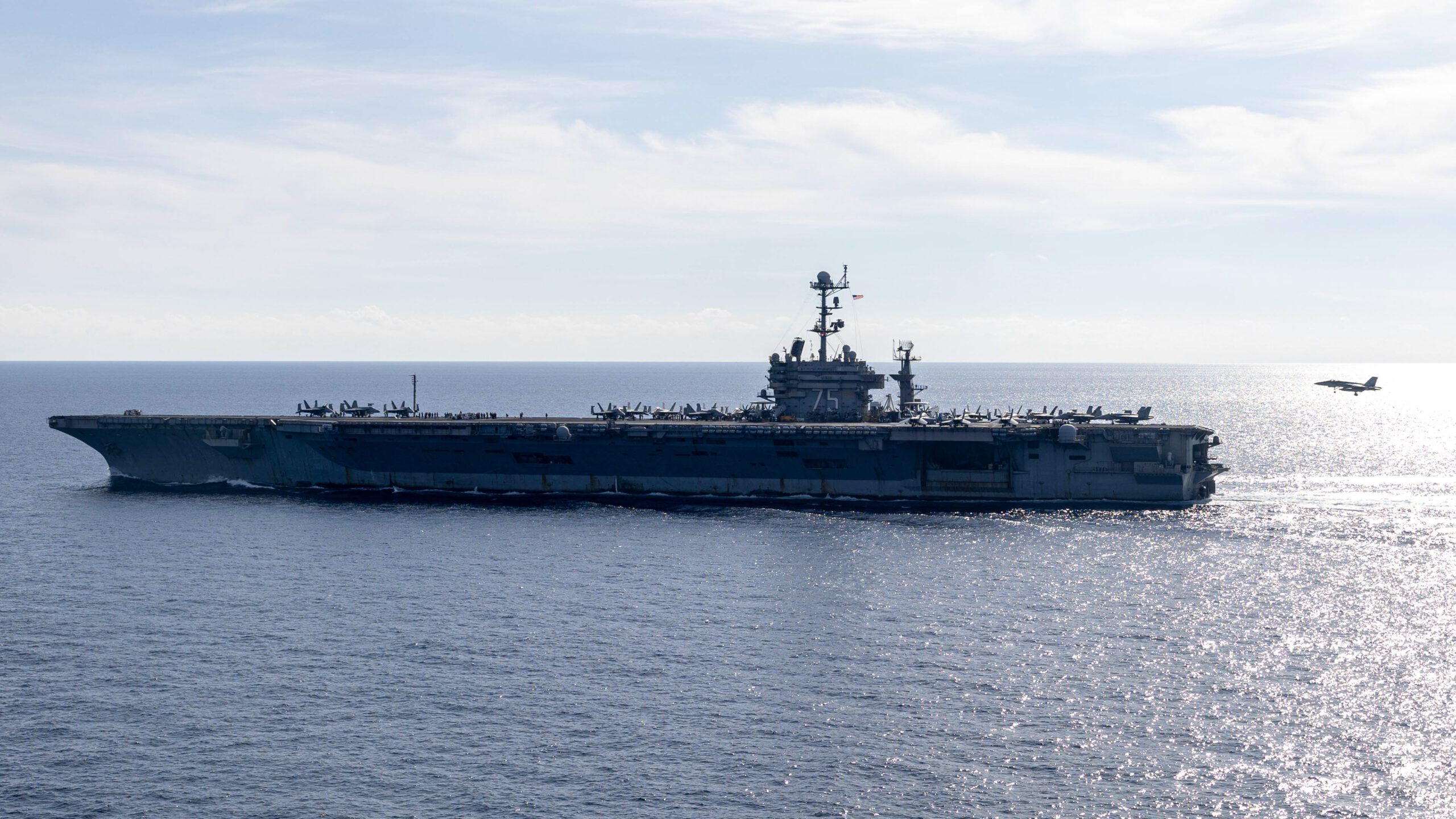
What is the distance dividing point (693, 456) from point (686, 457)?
0.36m

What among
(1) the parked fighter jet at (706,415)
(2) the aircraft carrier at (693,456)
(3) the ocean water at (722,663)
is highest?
(1) the parked fighter jet at (706,415)

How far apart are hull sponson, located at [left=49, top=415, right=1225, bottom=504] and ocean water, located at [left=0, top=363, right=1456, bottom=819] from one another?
3242mm

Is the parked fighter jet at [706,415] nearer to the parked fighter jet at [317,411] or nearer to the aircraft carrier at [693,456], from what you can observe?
the aircraft carrier at [693,456]

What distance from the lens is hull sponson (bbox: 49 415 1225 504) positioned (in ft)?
167


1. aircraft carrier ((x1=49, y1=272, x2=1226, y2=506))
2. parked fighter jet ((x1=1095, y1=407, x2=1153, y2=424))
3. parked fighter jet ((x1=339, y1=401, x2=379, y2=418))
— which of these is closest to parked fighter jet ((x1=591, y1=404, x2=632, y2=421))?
aircraft carrier ((x1=49, y1=272, x2=1226, y2=506))

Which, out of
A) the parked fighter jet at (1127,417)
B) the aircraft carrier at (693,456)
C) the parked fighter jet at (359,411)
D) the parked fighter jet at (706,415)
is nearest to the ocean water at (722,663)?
the aircraft carrier at (693,456)

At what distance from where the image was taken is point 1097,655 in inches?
1122

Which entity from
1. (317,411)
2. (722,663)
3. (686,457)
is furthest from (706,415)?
(722,663)

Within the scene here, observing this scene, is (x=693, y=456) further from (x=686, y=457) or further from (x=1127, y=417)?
(x=1127, y=417)

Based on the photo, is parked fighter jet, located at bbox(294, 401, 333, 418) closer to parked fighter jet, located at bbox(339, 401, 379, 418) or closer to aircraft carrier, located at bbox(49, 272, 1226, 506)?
parked fighter jet, located at bbox(339, 401, 379, 418)

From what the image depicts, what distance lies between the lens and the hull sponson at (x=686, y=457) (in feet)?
167

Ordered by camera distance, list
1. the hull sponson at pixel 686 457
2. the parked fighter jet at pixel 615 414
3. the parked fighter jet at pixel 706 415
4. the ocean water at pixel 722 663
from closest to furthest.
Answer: the ocean water at pixel 722 663 → the hull sponson at pixel 686 457 → the parked fighter jet at pixel 615 414 → the parked fighter jet at pixel 706 415

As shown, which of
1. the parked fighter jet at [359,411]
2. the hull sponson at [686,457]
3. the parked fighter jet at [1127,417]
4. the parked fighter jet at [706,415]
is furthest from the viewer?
the parked fighter jet at [359,411]

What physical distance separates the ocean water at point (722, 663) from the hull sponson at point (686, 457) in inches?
128
